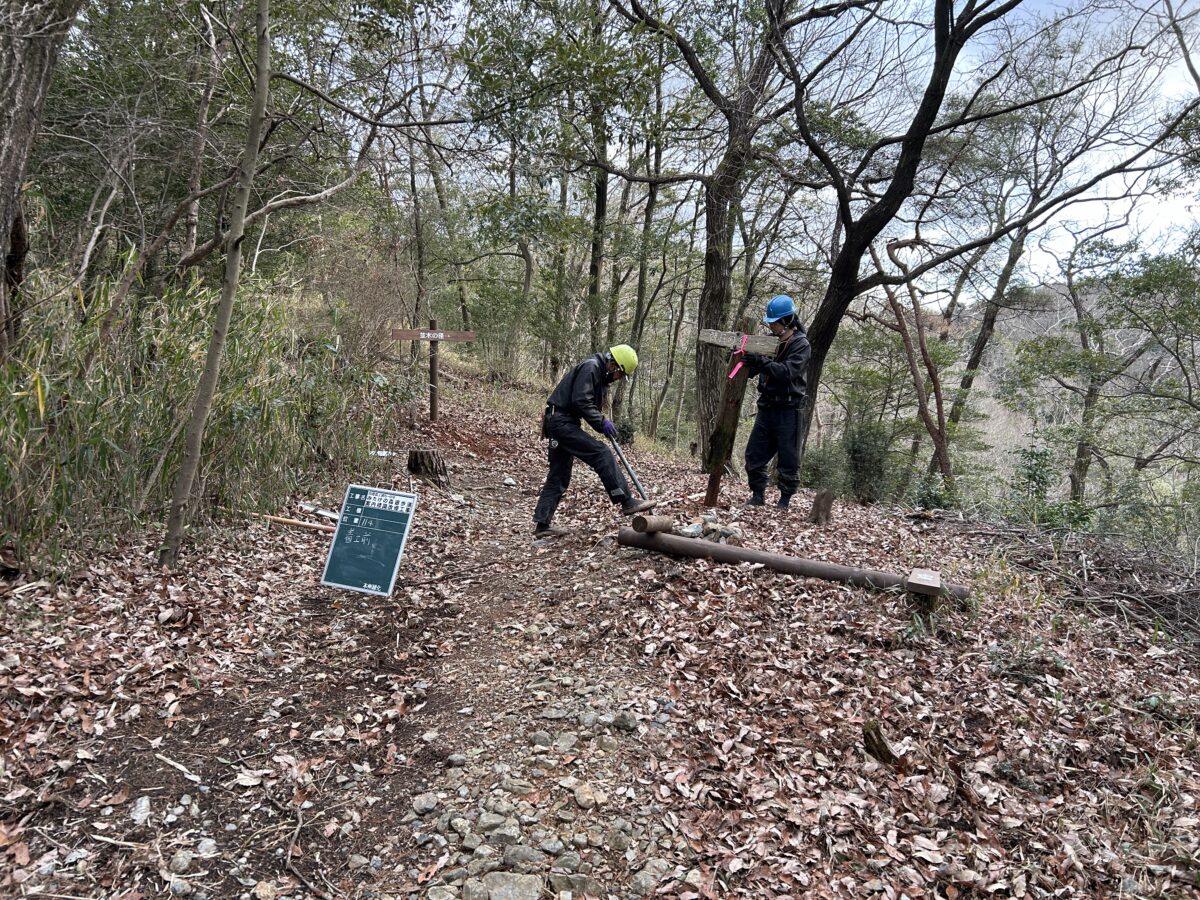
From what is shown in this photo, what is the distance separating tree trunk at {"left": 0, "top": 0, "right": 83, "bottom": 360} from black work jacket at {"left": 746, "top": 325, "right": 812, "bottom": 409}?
204 inches

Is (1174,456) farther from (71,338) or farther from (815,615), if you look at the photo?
(71,338)

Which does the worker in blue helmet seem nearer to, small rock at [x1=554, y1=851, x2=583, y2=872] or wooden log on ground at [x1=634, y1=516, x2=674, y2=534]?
wooden log on ground at [x1=634, y1=516, x2=674, y2=534]

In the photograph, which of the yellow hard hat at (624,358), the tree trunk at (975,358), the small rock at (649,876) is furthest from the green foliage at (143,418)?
the tree trunk at (975,358)

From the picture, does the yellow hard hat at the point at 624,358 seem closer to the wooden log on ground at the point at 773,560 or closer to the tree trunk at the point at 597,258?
the wooden log on ground at the point at 773,560

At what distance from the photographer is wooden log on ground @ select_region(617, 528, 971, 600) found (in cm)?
412

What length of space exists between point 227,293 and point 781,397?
452 centimetres

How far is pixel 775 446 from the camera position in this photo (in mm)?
6102

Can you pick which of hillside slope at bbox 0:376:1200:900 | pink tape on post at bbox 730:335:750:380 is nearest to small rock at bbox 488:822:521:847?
hillside slope at bbox 0:376:1200:900

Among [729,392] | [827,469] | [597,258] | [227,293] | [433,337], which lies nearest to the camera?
[227,293]

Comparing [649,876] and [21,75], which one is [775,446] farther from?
[21,75]

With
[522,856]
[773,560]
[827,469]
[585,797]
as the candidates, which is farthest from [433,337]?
[827,469]

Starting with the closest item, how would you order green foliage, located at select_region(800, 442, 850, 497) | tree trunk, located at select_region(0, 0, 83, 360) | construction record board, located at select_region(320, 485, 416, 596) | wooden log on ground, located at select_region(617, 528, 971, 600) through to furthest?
tree trunk, located at select_region(0, 0, 83, 360)
wooden log on ground, located at select_region(617, 528, 971, 600)
construction record board, located at select_region(320, 485, 416, 596)
green foliage, located at select_region(800, 442, 850, 497)

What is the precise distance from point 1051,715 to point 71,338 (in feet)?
20.4

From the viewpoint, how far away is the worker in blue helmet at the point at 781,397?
18.8 feet
